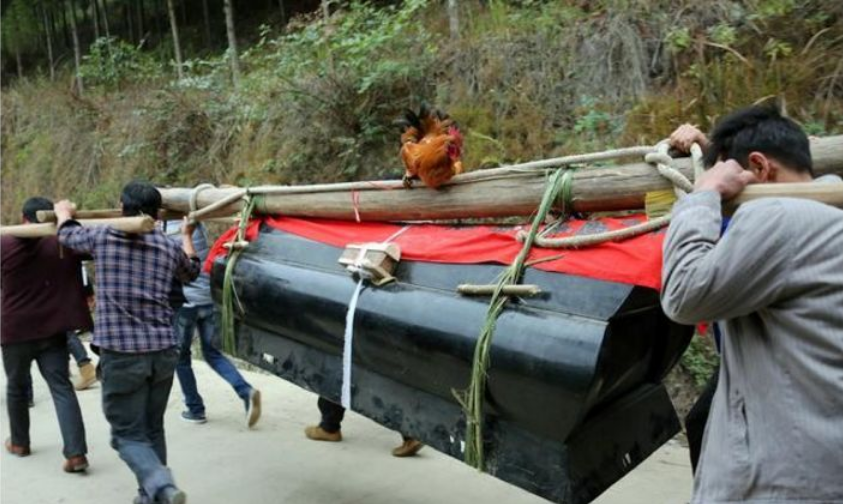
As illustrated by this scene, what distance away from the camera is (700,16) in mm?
5250

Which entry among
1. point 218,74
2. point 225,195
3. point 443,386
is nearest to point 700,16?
point 225,195

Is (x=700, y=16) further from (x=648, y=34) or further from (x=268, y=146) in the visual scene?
(x=268, y=146)

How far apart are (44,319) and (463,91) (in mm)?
4108

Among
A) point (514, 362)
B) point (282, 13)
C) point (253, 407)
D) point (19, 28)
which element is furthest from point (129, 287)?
point (19, 28)

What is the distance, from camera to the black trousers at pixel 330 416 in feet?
13.4

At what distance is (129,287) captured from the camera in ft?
10.5

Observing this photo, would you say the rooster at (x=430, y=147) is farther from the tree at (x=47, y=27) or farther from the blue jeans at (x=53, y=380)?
the tree at (x=47, y=27)

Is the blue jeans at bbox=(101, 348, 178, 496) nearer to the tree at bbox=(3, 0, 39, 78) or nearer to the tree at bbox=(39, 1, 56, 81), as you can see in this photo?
the tree at bbox=(39, 1, 56, 81)

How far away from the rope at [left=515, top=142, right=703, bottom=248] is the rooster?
0.62 meters

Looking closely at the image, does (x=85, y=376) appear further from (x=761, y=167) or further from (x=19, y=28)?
(x=19, y=28)

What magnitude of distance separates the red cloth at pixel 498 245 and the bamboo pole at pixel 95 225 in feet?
1.69

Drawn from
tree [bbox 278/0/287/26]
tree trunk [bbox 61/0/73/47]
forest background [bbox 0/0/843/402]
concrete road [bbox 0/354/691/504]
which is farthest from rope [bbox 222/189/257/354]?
tree trunk [bbox 61/0/73/47]

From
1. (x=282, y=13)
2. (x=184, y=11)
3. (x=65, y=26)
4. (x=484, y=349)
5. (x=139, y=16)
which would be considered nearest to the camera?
(x=484, y=349)

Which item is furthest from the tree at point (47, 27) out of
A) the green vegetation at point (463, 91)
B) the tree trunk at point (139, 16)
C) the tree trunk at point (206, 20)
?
the green vegetation at point (463, 91)
